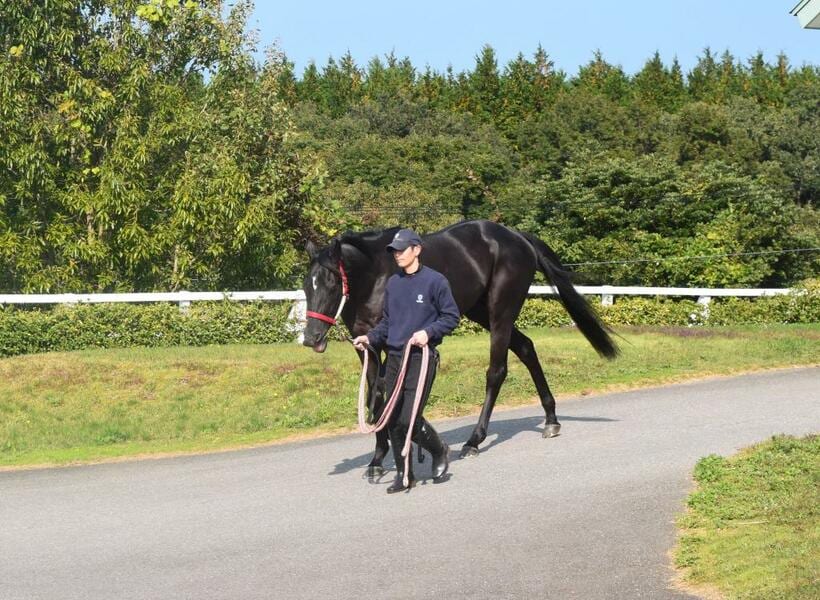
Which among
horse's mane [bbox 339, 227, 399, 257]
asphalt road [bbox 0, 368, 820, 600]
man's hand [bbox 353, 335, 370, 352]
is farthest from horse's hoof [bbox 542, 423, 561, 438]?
man's hand [bbox 353, 335, 370, 352]

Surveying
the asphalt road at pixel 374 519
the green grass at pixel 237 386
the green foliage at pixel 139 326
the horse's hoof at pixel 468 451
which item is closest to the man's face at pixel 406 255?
the asphalt road at pixel 374 519

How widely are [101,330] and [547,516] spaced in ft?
41.6

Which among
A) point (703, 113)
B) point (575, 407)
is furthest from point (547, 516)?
point (703, 113)

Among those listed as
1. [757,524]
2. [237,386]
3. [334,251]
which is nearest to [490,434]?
[334,251]

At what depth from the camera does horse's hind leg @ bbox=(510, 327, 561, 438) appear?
11781 mm

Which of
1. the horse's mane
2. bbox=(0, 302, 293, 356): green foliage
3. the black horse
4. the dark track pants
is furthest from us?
bbox=(0, 302, 293, 356): green foliage

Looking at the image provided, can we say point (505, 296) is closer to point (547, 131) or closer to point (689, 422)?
point (689, 422)

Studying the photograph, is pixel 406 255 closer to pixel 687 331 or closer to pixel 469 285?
pixel 469 285

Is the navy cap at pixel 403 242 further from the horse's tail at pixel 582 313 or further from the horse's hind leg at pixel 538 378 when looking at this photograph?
the horse's tail at pixel 582 313

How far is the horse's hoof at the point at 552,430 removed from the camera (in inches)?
462

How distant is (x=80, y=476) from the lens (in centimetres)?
1112

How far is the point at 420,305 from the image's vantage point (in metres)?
9.27

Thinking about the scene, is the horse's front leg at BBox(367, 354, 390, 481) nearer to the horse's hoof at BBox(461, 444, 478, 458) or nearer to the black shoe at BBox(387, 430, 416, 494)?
the black shoe at BBox(387, 430, 416, 494)

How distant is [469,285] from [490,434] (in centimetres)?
178
